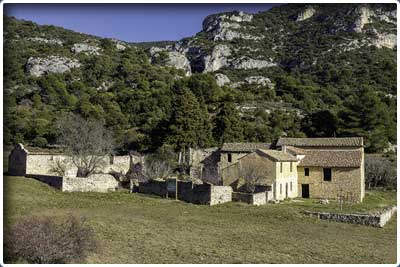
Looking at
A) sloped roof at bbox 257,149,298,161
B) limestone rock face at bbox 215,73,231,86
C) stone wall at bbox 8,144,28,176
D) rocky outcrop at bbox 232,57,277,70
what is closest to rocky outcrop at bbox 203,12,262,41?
rocky outcrop at bbox 232,57,277,70

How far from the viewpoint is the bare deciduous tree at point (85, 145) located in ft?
95.2

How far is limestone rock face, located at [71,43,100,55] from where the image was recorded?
73.5 metres

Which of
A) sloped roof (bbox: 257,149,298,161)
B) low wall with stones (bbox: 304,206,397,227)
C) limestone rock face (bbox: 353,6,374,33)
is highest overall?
limestone rock face (bbox: 353,6,374,33)

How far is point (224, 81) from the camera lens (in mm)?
72750

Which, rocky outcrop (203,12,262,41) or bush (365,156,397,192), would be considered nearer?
bush (365,156,397,192)

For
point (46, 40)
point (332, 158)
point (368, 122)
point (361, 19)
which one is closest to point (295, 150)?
point (332, 158)

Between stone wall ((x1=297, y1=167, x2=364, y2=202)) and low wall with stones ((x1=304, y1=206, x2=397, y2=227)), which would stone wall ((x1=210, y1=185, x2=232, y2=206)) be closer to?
low wall with stones ((x1=304, y1=206, x2=397, y2=227))

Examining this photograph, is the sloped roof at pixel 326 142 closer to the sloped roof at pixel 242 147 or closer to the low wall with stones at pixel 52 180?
the sloped roof at pixel 242 147

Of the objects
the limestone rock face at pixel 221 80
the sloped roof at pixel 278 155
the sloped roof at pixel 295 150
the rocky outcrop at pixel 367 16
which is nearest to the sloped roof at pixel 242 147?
the sloped roof at pixel 295 150

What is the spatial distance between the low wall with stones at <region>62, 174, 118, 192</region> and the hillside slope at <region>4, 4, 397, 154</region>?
4032mm

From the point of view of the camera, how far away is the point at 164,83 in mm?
65312

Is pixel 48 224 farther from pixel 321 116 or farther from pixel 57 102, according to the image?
pixel 57 102

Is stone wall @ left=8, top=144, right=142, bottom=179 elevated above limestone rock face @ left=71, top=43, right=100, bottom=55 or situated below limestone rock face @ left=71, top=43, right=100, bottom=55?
below

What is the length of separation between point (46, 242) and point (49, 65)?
57.2 m
